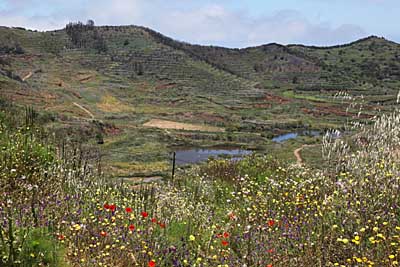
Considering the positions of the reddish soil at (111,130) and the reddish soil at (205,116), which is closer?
the reddish soil at (111,130)

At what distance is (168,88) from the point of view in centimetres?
7588

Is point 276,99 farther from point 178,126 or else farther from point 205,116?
point 178,126

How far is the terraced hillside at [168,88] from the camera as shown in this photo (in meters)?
40.5

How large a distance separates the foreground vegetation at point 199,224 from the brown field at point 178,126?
4209 cm

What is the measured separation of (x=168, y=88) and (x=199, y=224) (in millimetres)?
70711

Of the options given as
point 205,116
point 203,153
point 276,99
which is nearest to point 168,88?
point 276,99

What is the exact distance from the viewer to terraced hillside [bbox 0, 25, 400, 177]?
4053cm

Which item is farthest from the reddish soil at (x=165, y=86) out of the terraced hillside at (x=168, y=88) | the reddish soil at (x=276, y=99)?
the reddish soil at (x=276, y=99)

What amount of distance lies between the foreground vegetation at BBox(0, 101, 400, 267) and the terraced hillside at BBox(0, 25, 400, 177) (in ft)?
57.4

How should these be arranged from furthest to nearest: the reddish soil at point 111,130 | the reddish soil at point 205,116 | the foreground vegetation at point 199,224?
the reddish soil at point 205,116 < the reddish soil at point 111,130 < the foreground vegetation at point 199,224

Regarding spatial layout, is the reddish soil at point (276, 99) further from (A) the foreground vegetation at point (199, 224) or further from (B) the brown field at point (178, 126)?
(A) the foreground vegetation at point (199, 224)

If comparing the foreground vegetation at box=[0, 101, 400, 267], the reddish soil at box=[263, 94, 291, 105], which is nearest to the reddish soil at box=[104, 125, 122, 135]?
the foreground vegetation at box=[0, 101, 400, 267]

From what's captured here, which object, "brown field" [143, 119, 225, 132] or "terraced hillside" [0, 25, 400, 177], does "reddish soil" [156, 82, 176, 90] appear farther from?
"brown field" [143, 119, 225, 132]

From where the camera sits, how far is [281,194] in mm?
6875
